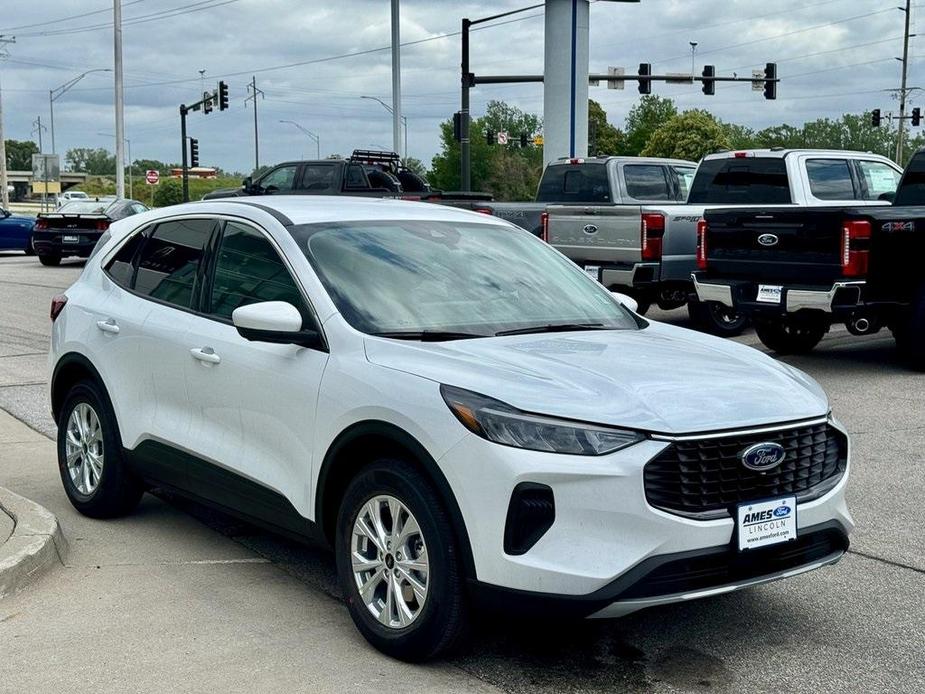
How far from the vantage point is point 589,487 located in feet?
12.8

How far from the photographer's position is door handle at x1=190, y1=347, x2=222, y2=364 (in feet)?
17.4

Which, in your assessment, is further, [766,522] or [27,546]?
[27,546]

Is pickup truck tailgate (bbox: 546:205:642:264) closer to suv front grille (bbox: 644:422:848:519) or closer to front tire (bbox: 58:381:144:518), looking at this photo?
front tire (bbox: 58:381:144:518)

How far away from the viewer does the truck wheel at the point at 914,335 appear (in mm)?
10906

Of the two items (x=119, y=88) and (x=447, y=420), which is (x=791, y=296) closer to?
(x=447, y=420)

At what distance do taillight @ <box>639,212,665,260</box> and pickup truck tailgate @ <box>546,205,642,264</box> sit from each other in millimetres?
71

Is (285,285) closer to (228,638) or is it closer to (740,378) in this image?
(228,638)

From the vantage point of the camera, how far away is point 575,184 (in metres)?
17.1

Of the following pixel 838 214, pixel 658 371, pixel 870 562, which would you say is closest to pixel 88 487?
pixel 658 371

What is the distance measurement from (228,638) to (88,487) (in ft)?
6.73

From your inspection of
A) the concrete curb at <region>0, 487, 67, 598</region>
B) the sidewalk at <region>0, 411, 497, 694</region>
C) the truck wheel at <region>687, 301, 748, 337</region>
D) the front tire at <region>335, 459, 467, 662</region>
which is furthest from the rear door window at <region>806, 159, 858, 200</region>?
the front tire at <region>335, 459, 467, 662</region>

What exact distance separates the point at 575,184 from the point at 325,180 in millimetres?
A: 7395

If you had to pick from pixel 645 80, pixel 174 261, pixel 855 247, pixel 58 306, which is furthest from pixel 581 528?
pixel 645 80

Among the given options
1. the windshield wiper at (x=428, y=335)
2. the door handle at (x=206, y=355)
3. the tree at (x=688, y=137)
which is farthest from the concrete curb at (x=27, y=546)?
the tree at (x=688, y=137)
